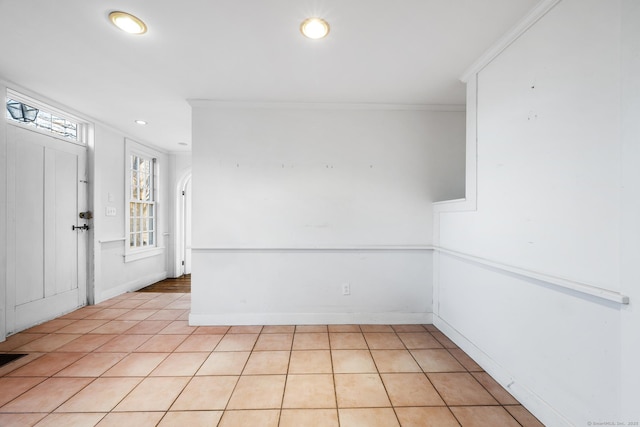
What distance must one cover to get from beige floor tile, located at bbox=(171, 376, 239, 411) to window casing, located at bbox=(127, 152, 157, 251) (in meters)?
3.11

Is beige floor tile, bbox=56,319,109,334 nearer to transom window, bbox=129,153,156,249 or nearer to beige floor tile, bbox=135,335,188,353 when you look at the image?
beige floor tile, bbox=135,335,188,353

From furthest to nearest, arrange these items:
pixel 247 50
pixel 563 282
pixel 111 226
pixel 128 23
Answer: pixel 111 226, pixel 247 50, pixel 128 23, pixel 563 282

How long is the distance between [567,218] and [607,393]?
828mm

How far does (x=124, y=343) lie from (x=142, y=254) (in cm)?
227

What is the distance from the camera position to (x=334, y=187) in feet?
9.56

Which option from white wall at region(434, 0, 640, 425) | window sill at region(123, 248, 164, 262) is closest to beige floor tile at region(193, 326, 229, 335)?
window sill at region(123, 248, 164, 262)

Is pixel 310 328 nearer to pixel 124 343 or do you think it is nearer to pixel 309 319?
pixel 309 319

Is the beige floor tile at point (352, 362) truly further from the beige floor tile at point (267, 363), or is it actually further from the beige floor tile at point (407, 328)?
the beige floor tile at point (407, 328)

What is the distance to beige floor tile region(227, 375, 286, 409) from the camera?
5.51 feet

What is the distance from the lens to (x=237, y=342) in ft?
8.20

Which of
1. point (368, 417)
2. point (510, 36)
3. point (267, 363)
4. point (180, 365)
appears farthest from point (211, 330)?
point (510, 36)

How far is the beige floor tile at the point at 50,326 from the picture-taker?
105 inches

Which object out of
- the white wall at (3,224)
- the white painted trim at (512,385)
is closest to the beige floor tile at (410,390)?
the white painted trim at (512,385)

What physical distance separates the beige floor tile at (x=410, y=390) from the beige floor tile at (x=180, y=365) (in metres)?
1.49
